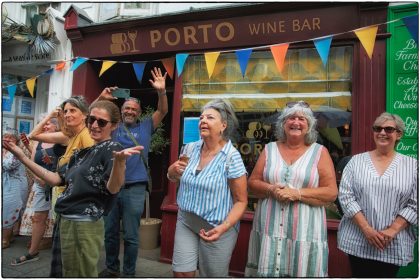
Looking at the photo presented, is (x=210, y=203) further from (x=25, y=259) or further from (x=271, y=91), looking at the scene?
(x=25, y=259)

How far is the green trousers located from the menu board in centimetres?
357

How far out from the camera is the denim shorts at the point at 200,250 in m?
2.30

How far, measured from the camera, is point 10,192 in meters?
4.70

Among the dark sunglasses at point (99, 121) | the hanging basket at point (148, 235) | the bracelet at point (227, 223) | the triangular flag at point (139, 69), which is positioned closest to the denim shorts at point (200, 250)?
the bracelet at point (227, 223)

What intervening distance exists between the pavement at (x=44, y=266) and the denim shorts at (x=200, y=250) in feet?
6.31

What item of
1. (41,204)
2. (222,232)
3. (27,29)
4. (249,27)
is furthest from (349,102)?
(27,29)

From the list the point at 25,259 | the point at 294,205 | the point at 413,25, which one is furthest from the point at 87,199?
the point at 413,25

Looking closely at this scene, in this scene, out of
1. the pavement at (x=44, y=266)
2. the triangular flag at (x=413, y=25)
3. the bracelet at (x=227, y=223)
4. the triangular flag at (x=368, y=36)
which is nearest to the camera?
the bracelet at (x=227, y=223)

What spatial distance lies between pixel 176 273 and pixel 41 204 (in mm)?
2716

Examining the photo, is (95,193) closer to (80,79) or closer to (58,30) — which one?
(80,79)

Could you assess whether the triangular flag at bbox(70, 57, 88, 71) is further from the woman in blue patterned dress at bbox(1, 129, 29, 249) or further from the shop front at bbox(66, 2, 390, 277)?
the woman in blue patterned dress at bbox(1, 129, 29, 249)

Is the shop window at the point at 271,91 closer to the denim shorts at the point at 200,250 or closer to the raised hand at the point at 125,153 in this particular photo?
the denim shorts at the point at 200,250

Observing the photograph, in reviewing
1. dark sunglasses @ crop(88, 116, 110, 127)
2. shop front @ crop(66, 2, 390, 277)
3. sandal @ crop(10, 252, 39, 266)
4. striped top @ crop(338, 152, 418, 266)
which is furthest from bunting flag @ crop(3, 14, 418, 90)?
sandal @ crop(10, 252, 39, 266)

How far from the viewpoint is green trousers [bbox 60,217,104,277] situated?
2299 millimetres
